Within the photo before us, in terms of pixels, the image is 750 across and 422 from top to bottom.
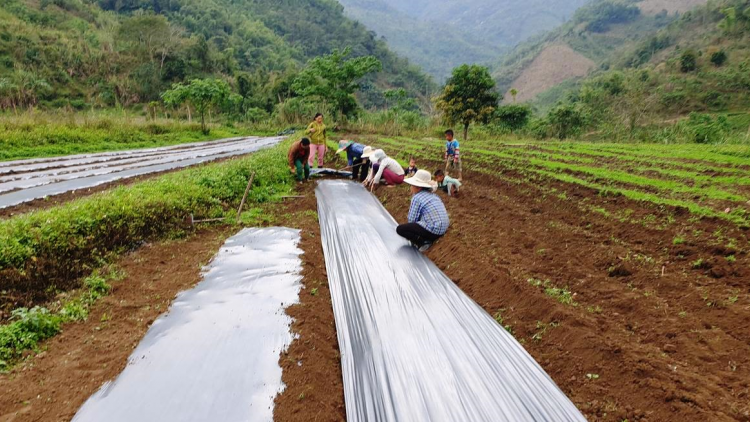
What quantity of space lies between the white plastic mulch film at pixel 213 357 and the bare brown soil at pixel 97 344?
15 centimetres

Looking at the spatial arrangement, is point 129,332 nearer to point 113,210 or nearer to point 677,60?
point 113,210

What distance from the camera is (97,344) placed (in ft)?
9.57

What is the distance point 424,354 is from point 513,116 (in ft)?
83.9

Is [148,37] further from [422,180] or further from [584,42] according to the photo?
[584,42]

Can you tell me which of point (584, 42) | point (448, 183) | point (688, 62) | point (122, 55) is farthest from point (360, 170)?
point (584, 42)

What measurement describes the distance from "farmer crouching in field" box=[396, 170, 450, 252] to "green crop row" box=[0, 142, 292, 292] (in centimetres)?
330

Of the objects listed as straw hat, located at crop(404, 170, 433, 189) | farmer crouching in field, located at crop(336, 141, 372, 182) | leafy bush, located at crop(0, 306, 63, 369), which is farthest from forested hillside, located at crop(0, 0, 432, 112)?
straw hat, located at crop(404, 170, 433, 189)

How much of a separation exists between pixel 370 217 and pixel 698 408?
4.69 metres

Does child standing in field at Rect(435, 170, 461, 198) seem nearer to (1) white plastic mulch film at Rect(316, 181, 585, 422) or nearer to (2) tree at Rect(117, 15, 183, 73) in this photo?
(1) white plastic mulch film at Rect(316, 181, 585, 422)

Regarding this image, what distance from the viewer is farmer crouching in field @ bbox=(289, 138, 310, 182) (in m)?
9.05

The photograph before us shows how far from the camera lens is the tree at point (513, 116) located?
25188mm

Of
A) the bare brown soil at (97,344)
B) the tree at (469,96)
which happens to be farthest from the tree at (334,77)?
the bare brown soil at (97,344)

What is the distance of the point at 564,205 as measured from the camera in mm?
6789

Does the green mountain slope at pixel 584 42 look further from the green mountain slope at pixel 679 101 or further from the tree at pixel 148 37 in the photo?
the tree at pixel 148 37
